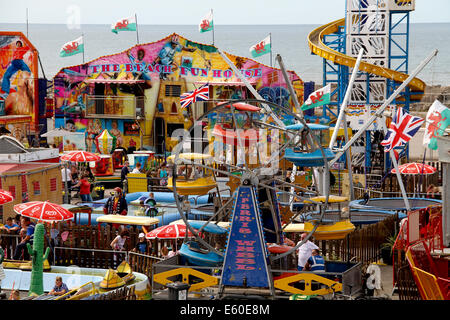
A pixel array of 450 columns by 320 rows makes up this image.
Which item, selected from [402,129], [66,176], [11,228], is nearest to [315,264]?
[402,129]

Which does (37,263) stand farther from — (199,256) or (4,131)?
(4,131)

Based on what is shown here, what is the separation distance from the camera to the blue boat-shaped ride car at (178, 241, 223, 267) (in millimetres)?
14148

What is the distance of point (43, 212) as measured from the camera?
1808cm

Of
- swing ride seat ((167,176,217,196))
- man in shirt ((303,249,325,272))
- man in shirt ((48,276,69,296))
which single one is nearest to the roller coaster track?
swing ride seat ((167,176,217,196))

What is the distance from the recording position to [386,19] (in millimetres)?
34688

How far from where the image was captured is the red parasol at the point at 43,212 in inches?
707

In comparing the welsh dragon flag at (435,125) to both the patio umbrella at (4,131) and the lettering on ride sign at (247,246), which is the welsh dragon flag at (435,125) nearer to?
the lettering on ride sign at (247,246)

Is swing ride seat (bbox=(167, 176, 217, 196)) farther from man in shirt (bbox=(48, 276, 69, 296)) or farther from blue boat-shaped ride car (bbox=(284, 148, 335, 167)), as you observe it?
man in shirt (bbox=(48, 276, 69, 296))

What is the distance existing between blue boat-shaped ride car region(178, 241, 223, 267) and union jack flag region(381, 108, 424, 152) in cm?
901

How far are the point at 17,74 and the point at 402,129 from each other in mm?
23298

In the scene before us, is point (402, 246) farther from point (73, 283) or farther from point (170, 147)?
point (170, 147)

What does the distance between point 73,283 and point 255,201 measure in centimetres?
553

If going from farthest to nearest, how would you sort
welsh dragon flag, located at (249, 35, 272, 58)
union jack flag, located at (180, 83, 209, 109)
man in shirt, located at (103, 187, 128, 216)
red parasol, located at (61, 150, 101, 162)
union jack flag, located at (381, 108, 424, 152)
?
welsh dragon flag, located at (249, 35, 272, 58), union jack flag, located at (180, 83, 209, 109), red parasol, located at (61, 150, 101, 162), man in shirt, located at (103, 187, 128, 216), union jack flag, located at (381, 108, 424, 152)
